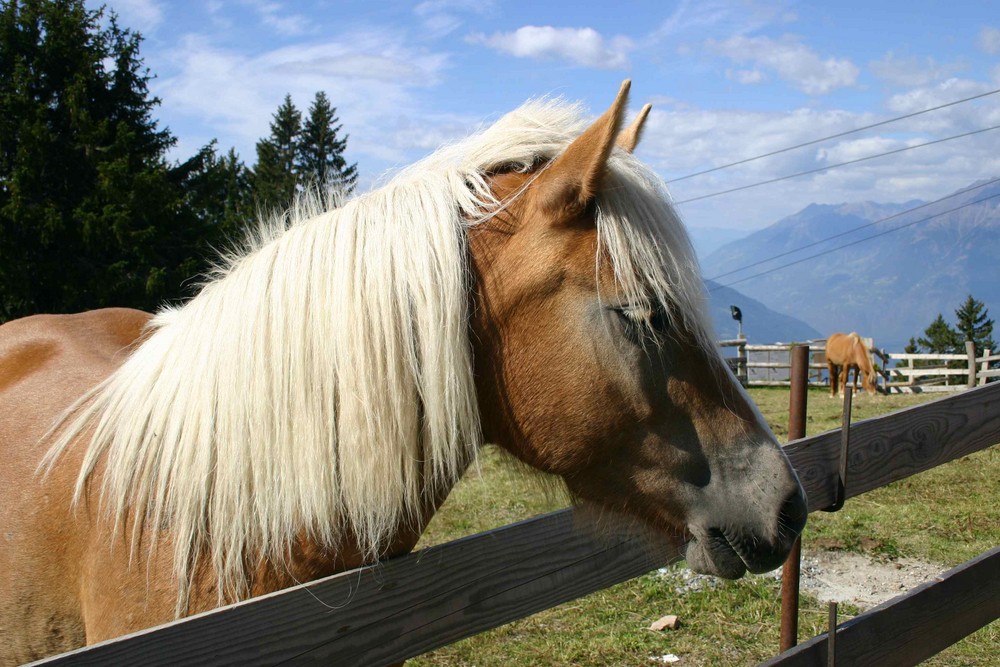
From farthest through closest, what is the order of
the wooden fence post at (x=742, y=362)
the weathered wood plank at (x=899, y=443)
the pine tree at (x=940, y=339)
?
the pine tree at (x=940, y=339), the wooden fence post at (x=742, y=362), the weathered wood plank at (x=899, y=443)

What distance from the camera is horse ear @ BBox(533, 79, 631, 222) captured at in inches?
61.9

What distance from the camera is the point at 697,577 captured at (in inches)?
189

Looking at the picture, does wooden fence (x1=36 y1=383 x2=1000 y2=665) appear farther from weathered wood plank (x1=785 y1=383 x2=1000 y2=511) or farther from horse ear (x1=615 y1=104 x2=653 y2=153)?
horse ear (x1=615 y1=104 x2=653 y2=153)

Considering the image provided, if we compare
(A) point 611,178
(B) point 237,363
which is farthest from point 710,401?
(B) point 237,363

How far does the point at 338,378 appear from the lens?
159cm

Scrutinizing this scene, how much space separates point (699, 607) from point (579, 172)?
3.71m

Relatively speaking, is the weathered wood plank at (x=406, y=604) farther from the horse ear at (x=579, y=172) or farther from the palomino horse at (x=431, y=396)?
the horse ear at (x=579, y=172)

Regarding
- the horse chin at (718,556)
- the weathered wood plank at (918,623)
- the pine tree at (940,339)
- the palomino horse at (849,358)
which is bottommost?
the pine tree at (940,339)

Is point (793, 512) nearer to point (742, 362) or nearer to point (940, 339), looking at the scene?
point (742, 362)

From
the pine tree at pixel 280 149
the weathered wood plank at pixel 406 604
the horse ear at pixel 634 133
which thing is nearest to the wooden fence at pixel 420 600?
the weathered wood plank at pixel 406 604

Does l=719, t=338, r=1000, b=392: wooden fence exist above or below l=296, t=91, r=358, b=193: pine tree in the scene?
below

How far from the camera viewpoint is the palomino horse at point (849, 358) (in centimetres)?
2152

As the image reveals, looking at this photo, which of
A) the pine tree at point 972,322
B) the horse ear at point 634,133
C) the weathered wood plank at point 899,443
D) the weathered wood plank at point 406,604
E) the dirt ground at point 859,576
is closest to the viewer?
the weathered wood plank at point 406,604

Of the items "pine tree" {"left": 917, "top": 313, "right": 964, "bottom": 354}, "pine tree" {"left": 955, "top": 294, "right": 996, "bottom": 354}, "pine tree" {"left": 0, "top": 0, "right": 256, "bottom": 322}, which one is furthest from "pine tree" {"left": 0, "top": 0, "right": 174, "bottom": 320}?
"pine tree" {"left": 955, "top": 294, "right": 996, "bottom": 354}
